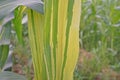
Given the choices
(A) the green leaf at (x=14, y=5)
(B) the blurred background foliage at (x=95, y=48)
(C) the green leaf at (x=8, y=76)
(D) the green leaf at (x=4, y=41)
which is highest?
(A) the green leaf at (x=14, y=5)

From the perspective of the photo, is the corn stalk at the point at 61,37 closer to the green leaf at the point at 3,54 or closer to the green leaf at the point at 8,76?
the green leaf at the point at 8,76

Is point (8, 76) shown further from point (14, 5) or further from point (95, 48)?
point (95, 48)

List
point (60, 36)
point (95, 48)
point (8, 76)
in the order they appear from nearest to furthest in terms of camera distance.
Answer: point (60, 36)
point (8, 76)
point (95, 48)

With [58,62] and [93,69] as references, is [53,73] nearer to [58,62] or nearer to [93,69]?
[58,62]

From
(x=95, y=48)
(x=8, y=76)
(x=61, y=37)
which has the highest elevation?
(x=61, y=37)

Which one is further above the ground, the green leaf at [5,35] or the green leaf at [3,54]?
the green leaf at [5,35]

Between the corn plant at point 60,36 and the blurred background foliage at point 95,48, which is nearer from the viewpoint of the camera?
the corn plant at point 60,36

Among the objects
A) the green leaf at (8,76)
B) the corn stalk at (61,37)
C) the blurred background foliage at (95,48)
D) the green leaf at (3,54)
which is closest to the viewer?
the corn stalk at (61,37)

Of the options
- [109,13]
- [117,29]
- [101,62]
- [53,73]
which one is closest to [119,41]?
[117,29]

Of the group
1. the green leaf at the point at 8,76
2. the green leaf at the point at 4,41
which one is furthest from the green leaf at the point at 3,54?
the green leaf at the point at 8,76

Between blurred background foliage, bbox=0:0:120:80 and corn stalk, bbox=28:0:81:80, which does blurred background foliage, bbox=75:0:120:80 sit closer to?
blurred background foliage, bbox=0:0:120:80

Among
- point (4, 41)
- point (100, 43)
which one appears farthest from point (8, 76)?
Result: point (100, 43)
